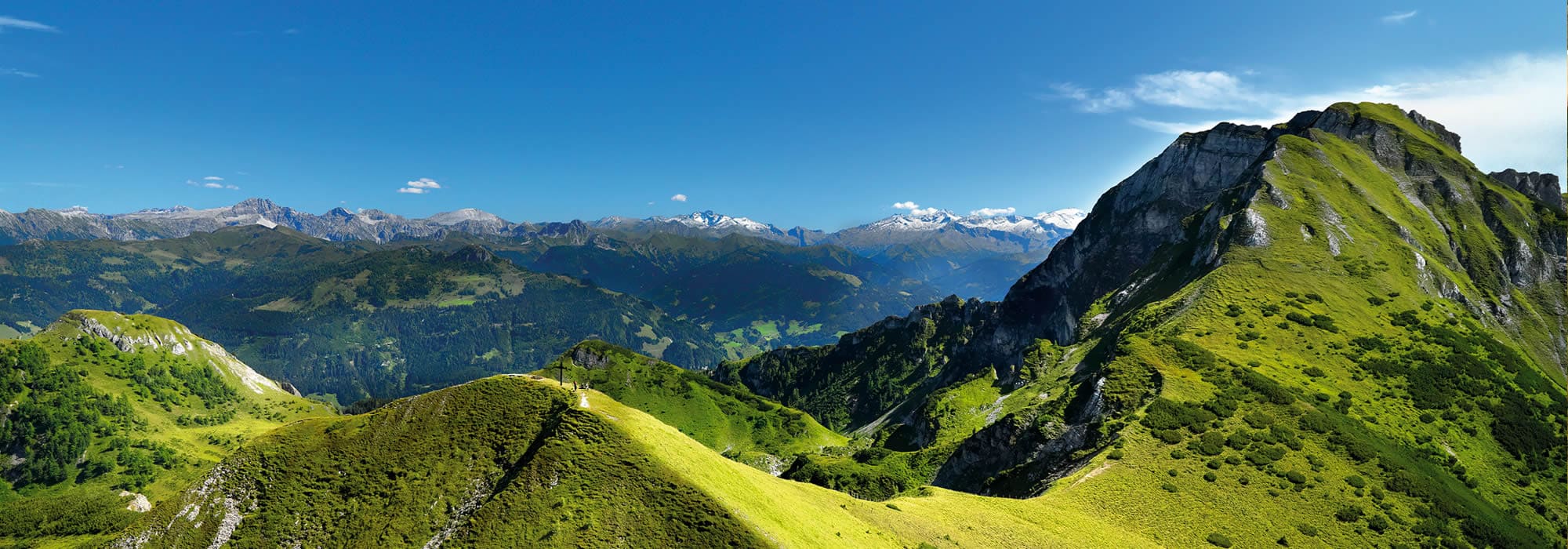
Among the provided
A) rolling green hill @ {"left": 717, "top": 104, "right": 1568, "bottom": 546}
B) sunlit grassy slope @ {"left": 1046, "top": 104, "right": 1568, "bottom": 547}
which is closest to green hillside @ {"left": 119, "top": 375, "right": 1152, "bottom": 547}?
sunlit grassy slope @ {"left": 1046, "top": 104, "right": 1568, "bottom": 547}

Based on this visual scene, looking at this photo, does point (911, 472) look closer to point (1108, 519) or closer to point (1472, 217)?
point (1108, 519)

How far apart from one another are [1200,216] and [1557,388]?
89066 mm

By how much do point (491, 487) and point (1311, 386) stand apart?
97.7 m

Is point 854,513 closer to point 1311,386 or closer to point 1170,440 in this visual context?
point 1170,440

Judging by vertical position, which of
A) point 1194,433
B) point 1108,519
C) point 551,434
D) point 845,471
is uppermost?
point 551,434

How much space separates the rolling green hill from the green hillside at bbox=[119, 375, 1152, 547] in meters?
42.6

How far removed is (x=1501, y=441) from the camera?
74.1 metres

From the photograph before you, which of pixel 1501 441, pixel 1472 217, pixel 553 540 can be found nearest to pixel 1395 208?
pixel 1472 217

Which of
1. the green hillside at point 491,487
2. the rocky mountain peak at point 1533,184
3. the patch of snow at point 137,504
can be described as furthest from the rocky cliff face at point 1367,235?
the patch of snow at point 137,504

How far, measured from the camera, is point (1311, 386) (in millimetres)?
79438

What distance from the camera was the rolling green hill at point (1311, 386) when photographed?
58500 millimetres

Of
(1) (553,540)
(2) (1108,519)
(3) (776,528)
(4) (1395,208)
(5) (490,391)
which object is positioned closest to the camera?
(1) (553,540)

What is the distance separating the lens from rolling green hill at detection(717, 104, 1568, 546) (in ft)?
192

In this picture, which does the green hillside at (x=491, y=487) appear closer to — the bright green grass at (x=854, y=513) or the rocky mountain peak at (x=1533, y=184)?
the bright green grass at (x=854, y=513)
